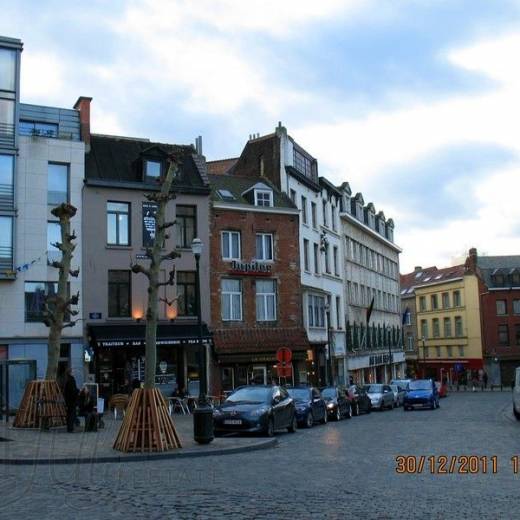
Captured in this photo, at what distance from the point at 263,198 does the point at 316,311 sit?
7.91 metres

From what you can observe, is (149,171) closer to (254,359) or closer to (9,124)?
(9,124)

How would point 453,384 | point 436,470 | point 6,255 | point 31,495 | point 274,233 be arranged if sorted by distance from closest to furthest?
point 31,495, point 436,470, point 6,255, point 274,233, point 453,384

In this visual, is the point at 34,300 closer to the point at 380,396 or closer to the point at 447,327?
the point at 380,396

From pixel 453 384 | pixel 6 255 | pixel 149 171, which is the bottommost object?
pixel 453 384

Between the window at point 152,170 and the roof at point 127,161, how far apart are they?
24 cm

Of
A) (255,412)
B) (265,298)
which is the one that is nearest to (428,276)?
(265,298)

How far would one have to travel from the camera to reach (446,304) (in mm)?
82125

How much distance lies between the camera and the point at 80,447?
55.2 feet

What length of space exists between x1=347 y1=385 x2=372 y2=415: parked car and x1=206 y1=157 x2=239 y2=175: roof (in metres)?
21.2

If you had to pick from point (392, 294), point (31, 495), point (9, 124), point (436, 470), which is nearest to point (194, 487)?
point (31, 495)

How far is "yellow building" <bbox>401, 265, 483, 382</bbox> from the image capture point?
7694 cm

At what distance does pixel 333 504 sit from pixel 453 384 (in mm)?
71794

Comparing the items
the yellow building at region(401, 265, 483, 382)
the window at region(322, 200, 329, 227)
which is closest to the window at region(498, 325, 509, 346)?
the yellow building at region(401, 265, 483, 382)

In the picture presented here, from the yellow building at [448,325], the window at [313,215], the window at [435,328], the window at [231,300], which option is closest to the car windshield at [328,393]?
the window at [231,300]
